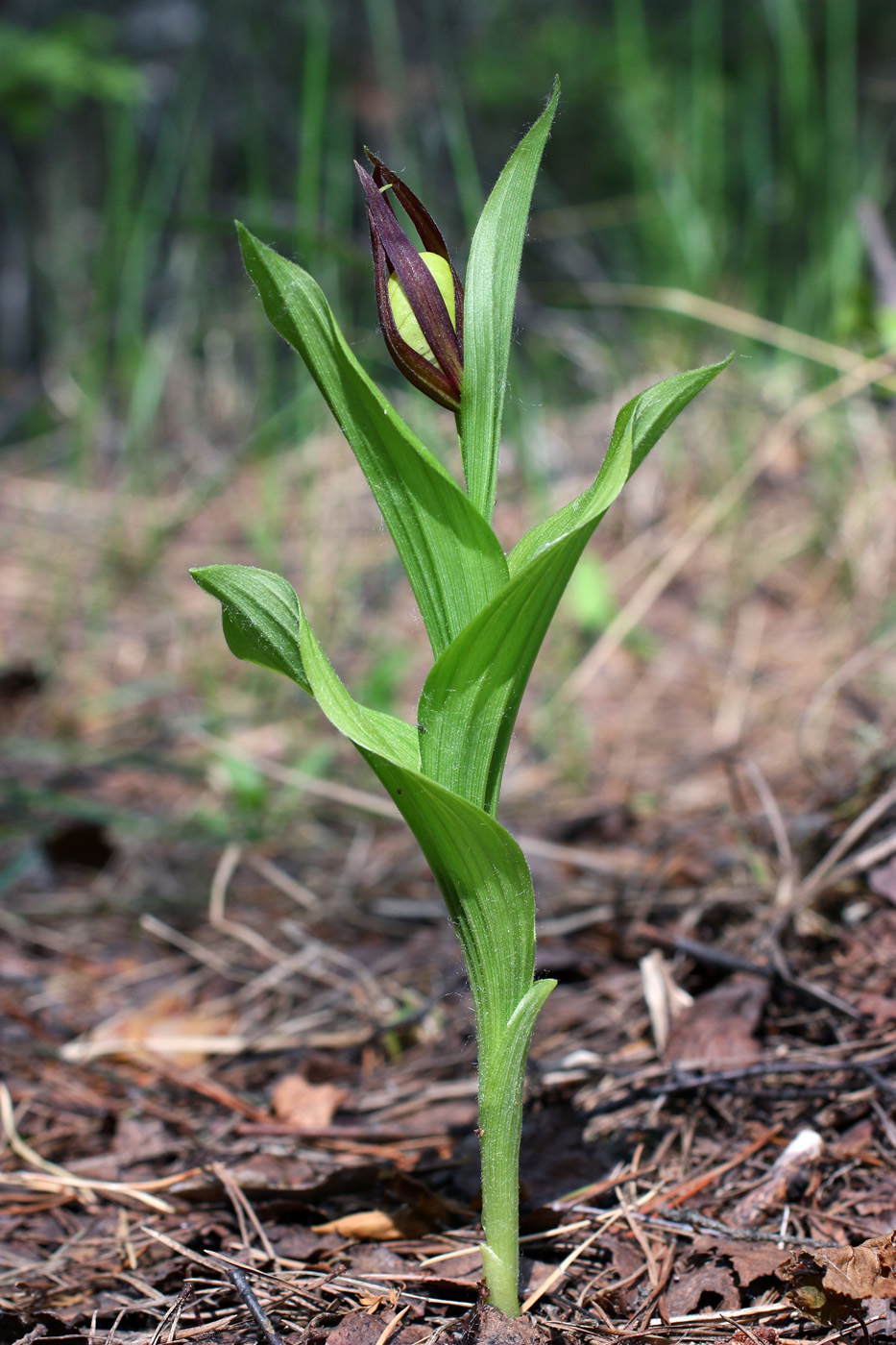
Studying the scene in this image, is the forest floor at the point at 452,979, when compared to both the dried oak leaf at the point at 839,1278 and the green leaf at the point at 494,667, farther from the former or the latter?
the green leaf at the point at 494,667

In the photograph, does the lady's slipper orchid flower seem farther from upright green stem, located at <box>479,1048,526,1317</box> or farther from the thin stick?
the thin stick

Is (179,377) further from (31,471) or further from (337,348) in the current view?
(337,348)

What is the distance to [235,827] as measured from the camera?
2070 mm

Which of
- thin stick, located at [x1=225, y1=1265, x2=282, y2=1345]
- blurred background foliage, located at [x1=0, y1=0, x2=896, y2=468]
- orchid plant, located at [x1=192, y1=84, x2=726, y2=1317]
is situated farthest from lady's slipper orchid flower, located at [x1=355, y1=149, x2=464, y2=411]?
blurred background foliage, located at [x1=0, y1=0, x2=896, y2=468]

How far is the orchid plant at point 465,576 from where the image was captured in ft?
2.40

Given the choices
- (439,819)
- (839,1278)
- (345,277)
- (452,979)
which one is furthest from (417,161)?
(839,1278)

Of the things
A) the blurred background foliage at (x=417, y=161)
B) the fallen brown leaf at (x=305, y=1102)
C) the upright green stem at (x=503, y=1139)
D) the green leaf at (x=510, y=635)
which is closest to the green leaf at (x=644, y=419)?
the green leaf at (x=510, y=635)

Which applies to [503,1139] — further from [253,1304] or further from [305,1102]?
[305,1102]

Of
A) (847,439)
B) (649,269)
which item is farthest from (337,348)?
(649,269)

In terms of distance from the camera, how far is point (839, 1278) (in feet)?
2.59

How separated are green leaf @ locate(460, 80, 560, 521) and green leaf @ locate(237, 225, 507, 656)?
4 cm

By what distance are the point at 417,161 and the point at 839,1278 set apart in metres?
3.21

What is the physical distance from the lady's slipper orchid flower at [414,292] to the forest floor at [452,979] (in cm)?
54

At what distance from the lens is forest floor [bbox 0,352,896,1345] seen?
889mm
